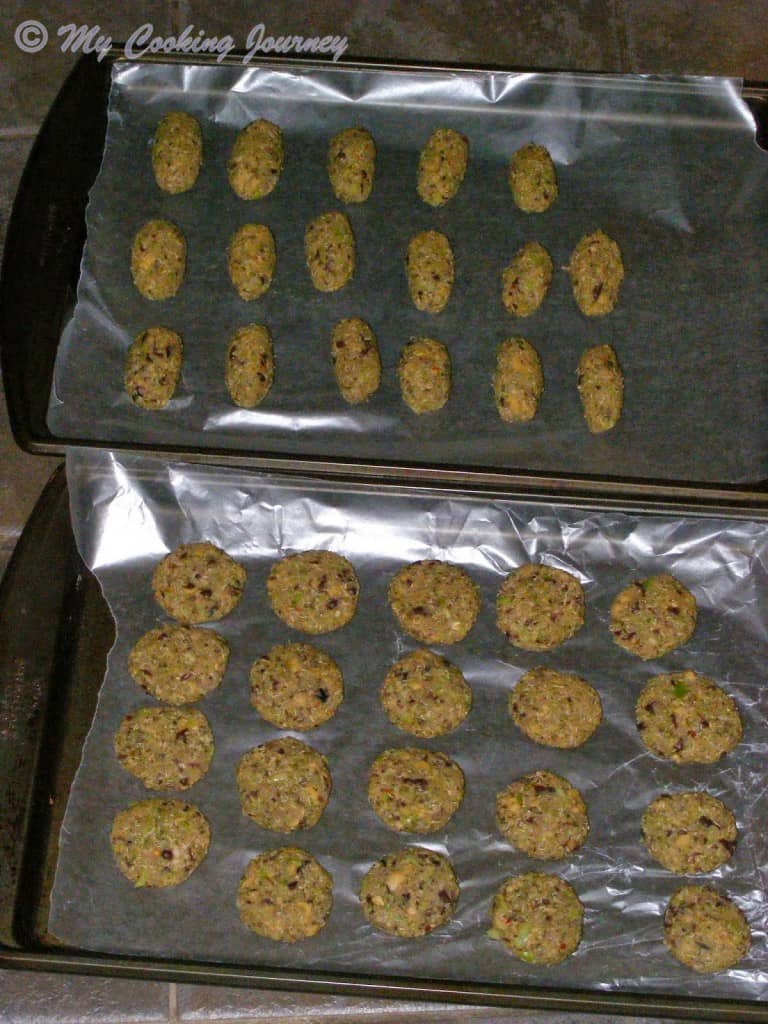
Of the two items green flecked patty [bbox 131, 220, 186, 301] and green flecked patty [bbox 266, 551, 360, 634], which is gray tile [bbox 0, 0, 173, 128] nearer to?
green flecked patty [bbox 131, 220, 186, 301]

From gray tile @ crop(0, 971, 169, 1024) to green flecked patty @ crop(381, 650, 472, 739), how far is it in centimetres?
70

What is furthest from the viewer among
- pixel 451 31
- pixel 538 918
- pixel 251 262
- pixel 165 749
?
pixel 451 31

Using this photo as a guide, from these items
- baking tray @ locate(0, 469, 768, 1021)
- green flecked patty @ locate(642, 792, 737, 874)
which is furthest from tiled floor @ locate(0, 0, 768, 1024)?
green flecked patty @ locate(642, 792, 737, 874)

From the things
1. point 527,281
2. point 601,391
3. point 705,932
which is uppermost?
point 527,281

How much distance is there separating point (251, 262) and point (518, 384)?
62 cm

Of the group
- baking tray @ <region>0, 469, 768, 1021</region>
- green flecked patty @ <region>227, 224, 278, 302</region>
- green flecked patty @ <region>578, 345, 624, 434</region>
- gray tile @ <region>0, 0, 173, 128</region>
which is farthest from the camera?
gray tile @ <region>0, 0, 173, 128</region>

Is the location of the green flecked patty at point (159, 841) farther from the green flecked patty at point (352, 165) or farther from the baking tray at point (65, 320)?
the green flecked patty at point (352, 165)

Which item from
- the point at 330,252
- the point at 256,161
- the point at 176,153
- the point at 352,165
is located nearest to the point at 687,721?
the point at 330,252

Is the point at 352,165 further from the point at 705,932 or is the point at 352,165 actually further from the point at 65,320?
the point at 705,932

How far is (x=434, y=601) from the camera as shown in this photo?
6.30ft

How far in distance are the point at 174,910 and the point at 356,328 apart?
116 cm

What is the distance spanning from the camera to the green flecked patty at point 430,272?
2.15 metres

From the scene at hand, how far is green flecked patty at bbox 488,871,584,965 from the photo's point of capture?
1.72 meters

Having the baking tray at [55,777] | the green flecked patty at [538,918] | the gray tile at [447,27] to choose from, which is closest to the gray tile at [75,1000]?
the baking tray at [55,777]
